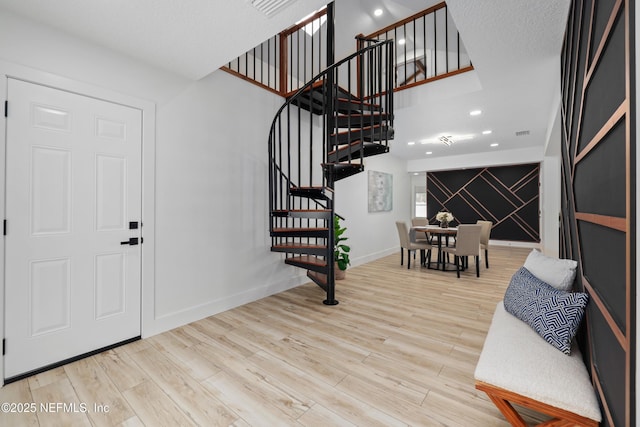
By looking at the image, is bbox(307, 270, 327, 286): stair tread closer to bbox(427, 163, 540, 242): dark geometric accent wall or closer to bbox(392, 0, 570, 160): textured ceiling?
bbox(392, 0, 570, 160): textured ceiling

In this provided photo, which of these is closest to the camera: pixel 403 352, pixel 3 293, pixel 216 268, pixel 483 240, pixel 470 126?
pixel 3 293

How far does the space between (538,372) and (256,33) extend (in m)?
2.73

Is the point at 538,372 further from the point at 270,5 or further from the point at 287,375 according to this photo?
the point at 270,5

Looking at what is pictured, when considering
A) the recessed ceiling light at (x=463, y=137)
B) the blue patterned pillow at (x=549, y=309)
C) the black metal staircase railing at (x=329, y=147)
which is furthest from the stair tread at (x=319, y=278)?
the recessed ceiling light at (x=463, y=137)

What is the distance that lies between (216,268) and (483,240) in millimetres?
4826

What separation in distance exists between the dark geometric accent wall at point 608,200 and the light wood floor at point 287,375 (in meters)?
0.73

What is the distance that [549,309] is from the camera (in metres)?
1.59

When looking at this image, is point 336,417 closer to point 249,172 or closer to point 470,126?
point 249,172

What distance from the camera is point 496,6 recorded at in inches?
79.5

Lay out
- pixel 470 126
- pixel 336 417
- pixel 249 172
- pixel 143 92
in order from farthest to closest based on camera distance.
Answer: pixel 470 126, pixel 249 172, pixel 143 92, pixel 336 417

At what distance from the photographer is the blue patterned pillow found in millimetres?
1474

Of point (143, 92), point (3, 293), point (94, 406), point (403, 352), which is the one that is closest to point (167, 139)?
point (143, 92)

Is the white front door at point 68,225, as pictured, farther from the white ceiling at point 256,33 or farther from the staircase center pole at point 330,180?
the staircase center pole at point 330,180

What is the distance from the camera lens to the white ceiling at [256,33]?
1.87 m
